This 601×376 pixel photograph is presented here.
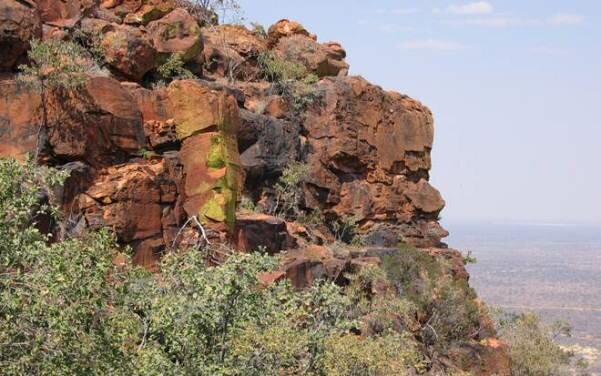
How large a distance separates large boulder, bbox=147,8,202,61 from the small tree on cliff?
5.98 m

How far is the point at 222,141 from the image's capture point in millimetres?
24750

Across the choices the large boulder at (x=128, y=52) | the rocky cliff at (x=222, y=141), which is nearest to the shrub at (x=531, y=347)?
the rocky cliff at (x=222, y=141)

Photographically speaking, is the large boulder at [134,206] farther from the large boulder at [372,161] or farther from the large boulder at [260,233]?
the large boulder at [372,161]

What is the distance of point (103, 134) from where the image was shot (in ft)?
75.4

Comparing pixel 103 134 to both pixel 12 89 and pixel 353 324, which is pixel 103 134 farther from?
pixel 353 324

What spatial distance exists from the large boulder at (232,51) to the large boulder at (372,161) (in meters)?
3.15

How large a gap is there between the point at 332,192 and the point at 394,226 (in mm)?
3418

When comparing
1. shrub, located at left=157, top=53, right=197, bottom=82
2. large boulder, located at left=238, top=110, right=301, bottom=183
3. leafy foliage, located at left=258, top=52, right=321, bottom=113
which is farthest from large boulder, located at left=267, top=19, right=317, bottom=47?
shrub, located at left=157, top=53, right=197, bottom=82

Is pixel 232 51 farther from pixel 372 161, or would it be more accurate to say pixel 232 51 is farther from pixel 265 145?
pixel 372 161

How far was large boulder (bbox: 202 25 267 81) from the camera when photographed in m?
33.0

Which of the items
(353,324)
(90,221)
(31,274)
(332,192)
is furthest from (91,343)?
(332,192)

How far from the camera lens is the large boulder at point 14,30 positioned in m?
22.3

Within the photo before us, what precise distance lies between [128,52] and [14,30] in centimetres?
423

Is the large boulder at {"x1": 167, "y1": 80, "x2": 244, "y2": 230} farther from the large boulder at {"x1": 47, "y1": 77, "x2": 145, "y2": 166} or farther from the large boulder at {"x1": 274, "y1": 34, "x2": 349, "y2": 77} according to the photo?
the large boulder at {"x1": 274, "y1": 34, "x2": 349, "y2": 77}
